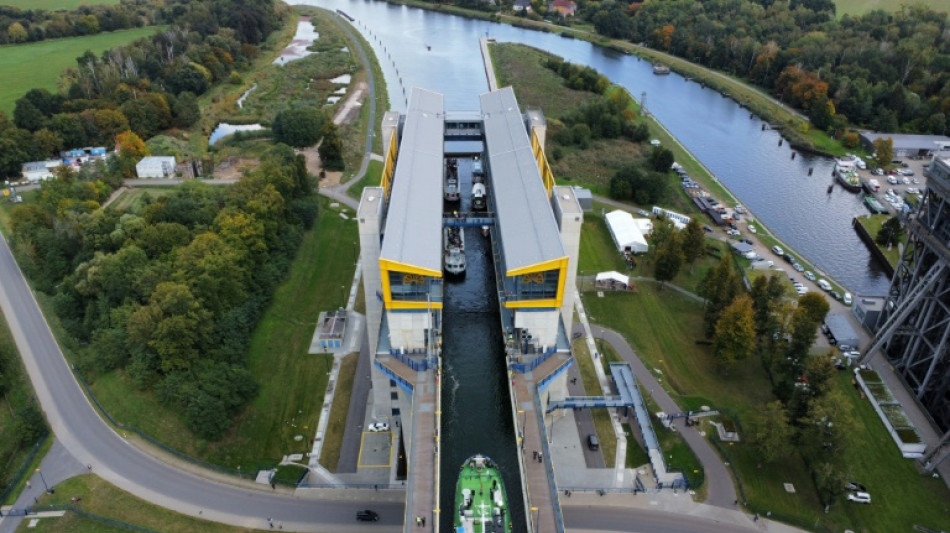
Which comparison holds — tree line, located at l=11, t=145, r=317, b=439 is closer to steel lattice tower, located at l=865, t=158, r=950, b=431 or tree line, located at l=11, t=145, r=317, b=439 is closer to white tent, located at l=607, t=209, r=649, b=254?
white tent, located at l=607, t=209, r=649, b=254

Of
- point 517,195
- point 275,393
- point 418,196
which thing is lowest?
point 275,393

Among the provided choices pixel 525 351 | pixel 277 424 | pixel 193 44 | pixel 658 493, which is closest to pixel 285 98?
pixel 193 44

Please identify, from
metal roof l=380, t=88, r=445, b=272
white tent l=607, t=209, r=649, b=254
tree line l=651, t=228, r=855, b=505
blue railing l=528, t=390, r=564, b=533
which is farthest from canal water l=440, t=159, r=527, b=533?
white tent l=607, t=209, r=649, b=254

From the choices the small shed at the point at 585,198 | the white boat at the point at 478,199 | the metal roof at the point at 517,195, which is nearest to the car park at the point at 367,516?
the metal roof at the point at 517,195

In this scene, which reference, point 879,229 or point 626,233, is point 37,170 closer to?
point 626,233

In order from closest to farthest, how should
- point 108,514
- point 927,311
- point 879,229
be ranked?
point 108,514 → point 927,311 → point 879,229

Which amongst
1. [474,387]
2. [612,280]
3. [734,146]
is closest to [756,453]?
[474,387]

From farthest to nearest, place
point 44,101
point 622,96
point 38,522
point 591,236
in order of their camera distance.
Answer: point 622,96, point 44,101, point 591,236, point 38,522

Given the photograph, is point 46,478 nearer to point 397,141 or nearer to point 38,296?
point 38,296
